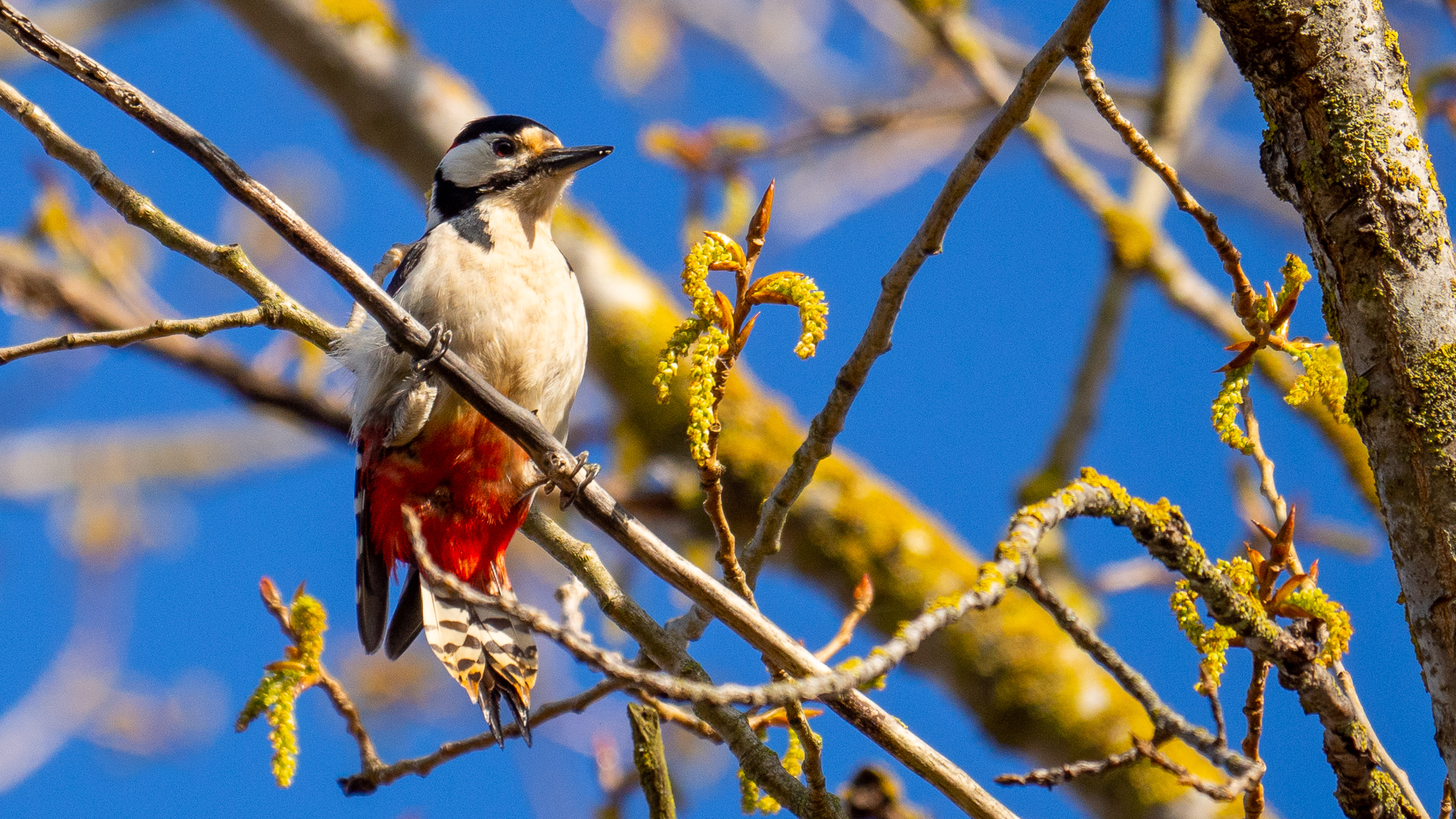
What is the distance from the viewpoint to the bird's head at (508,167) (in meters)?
4.01

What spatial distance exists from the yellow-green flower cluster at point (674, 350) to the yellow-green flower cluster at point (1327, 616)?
3.40 feet

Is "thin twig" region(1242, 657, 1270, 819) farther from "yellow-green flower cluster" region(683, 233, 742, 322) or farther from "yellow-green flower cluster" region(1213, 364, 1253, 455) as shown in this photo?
→ "yellow-green flower cluster" region(683, 233, 742, 322)

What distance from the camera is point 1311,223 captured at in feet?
6.32

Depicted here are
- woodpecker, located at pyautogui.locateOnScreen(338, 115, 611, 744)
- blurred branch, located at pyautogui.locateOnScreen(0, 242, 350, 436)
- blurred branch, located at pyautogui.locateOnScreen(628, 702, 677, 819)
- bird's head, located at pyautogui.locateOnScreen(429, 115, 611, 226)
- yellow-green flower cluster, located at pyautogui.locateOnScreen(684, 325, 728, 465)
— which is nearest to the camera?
yellow-green flower cluster, located at pyautogui.locateOnScreen(684, 325, 728, 465)

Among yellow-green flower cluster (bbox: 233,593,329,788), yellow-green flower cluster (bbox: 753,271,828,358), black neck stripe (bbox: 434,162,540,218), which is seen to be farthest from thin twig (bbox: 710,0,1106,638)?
black neck stripe (bbox: 434,162,540,218)

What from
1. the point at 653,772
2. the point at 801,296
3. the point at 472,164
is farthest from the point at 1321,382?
the point at 472,164

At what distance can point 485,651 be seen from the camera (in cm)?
333

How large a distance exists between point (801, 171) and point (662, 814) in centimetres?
537

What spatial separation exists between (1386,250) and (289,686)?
2012 mm

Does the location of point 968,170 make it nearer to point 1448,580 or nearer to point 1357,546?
point 1448,580

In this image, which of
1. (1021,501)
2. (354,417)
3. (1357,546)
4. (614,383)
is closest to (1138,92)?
(1021,501)

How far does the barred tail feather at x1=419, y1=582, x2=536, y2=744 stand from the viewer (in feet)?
10.7

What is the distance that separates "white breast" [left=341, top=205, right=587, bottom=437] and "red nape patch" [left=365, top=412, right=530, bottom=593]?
0.13 metres

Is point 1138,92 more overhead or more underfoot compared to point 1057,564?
more overhead
